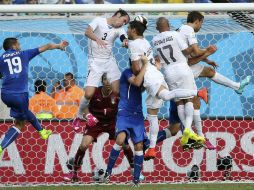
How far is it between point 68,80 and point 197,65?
1.95 metres

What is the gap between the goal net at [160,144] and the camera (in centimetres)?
1412

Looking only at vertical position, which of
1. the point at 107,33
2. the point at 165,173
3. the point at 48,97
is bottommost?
the point at 165,173

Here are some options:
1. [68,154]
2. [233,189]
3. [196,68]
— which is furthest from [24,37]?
[233,189]

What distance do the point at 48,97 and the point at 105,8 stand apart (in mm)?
1567

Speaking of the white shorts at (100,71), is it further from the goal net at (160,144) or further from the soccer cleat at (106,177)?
the soccer cleat at (106,177)

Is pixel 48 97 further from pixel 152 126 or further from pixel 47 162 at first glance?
pixel 152 126

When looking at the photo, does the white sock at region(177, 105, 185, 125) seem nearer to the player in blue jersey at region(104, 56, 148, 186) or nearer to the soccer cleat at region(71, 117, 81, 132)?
the player in blue jersey at region(104, 56, 148, 186)

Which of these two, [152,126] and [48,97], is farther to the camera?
[48,97]

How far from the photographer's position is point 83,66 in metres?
14.5

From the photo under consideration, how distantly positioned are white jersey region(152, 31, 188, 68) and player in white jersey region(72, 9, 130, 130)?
0.63 metres

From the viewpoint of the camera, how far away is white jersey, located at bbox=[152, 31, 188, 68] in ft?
42.5

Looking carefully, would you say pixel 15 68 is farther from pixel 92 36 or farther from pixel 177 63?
pixel 177 63

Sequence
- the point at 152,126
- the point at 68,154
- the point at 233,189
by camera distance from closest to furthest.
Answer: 1. the point at 233,189
2. the point at 152,126
3. the point at 68,154

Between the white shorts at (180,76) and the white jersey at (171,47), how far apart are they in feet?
0.22
